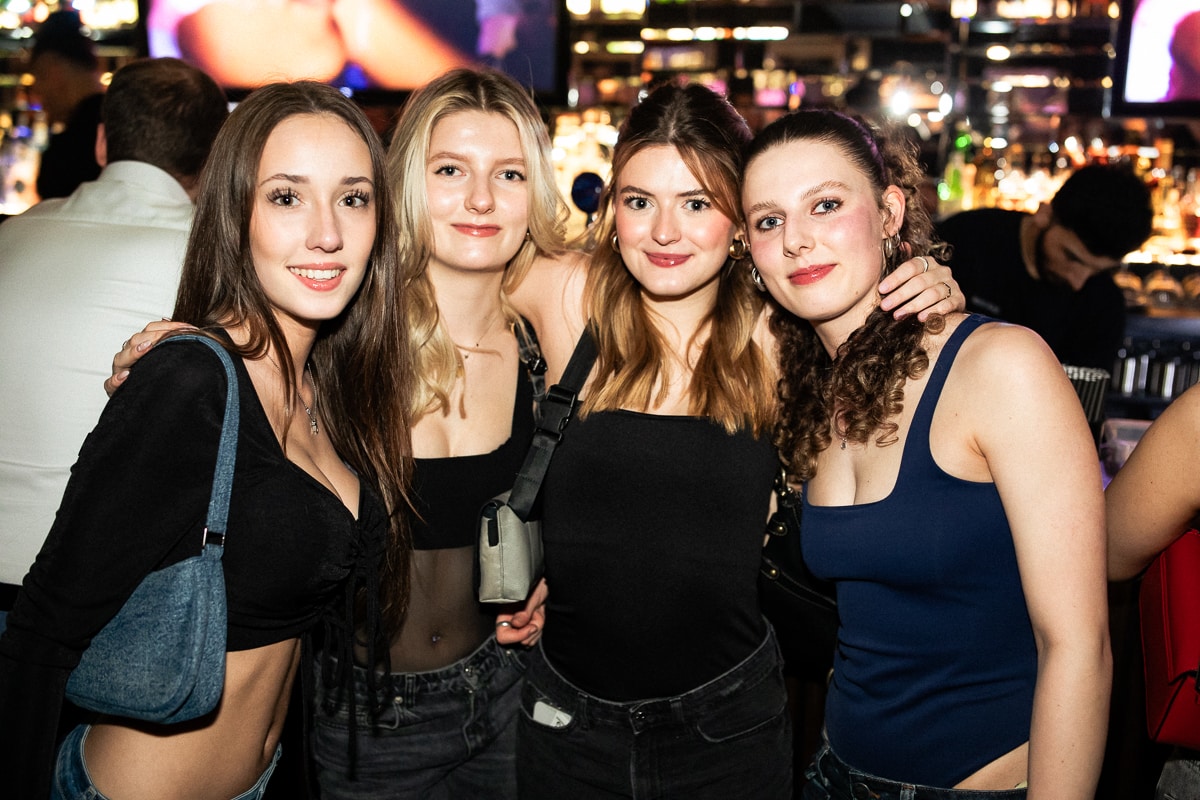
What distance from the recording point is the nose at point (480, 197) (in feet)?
7.26

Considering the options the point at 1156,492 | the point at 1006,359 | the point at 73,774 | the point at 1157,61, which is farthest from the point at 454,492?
the point at 1157,61

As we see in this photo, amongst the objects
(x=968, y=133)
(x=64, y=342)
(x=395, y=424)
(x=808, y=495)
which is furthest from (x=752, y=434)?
(x=968, y=133)

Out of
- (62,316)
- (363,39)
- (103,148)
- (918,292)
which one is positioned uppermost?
(363,39)

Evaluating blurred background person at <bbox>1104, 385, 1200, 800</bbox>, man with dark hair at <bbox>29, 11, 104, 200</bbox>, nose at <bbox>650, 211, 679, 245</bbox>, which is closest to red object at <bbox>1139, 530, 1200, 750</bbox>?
blurred background person at <bbox>1104, 385, 1200, 800</bbox>

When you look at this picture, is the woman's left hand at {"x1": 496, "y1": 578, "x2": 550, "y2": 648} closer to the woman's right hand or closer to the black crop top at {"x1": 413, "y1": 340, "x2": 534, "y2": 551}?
the black crop top at {"x1": 413, "y1": 340, "x2": 534, "y2": 551}

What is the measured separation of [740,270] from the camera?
2320mm

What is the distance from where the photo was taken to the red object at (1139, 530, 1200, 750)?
1501 millimetres

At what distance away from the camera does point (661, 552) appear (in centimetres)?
205

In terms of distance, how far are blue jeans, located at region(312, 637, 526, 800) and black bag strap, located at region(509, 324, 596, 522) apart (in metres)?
0.38

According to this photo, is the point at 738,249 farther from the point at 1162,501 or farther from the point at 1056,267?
the point at 1056,267

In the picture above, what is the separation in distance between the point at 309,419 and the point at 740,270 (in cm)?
103

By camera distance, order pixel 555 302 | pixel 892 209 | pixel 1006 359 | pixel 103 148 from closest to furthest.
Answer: pixel 1006 359, pixel 892 209, pixel 555 302, pixel 103 148

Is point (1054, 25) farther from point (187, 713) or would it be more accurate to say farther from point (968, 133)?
point (187, 713)

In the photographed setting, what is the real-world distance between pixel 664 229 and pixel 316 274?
29.1 inches
